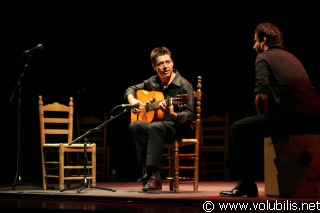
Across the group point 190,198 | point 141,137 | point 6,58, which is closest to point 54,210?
point 190,198

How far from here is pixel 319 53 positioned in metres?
6.93

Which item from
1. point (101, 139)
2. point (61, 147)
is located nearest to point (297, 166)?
point (61, 147)

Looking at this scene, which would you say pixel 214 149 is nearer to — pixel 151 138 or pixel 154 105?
pixel 154 105

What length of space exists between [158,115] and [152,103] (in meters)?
0.12

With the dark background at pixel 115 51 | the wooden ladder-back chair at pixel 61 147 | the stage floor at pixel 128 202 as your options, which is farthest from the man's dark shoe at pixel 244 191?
the dark background at pixel 115 51

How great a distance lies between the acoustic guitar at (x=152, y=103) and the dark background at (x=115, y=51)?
9.28 feet

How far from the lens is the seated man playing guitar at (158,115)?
4324 mm

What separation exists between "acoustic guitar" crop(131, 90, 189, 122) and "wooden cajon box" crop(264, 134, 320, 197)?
97 centimetres

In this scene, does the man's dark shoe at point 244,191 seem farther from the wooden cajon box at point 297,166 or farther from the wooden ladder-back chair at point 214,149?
the wooden ladder-back chair at point 214,149

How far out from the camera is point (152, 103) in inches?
178

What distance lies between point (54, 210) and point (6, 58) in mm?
4313

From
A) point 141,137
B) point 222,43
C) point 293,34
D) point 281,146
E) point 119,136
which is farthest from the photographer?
point 119,136

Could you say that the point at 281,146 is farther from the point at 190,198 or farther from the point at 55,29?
the point at 55,29

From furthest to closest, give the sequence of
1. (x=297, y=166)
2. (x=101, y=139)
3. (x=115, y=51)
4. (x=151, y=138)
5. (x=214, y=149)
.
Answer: (x=115, y=51), (x=101, y=139), (x=214, y=149), (x=151, y=138), (x=297, y=166)
